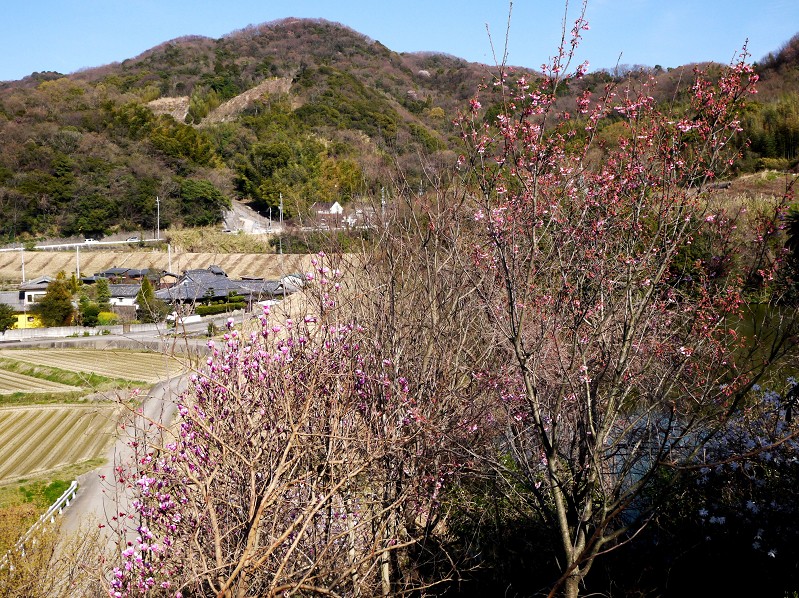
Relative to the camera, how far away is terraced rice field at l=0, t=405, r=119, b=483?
57.8 ft

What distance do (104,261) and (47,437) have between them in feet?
109

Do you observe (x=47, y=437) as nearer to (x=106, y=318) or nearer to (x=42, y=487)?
(x=42, y=487)

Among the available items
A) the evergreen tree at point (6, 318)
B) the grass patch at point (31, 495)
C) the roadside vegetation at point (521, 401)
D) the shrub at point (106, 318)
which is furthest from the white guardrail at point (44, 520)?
the evergreen tree at point (6, 318)

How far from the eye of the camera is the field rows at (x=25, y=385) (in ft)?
81.9

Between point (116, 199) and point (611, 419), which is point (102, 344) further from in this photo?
point (611, 419)

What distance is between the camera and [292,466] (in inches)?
152

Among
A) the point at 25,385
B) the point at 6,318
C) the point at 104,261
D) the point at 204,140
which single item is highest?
the point at 204,140

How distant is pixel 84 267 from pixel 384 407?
50.9 m

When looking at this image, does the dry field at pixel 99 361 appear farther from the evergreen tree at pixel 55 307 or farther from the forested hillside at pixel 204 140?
the forested hillside at pixel 204 140

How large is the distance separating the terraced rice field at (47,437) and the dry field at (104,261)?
23703 millimetres

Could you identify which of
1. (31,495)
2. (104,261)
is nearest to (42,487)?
(31,495)

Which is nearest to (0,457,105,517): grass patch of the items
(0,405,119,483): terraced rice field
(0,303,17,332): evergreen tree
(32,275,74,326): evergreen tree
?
(0,405,119,483): terraced rice field

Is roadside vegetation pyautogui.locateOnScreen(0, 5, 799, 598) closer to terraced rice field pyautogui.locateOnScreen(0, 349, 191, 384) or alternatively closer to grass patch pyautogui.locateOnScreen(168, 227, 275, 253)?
terraced rice field pyautogui.locateOnScreen(0, 349, 191, 384)

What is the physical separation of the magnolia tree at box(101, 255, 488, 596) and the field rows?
913 inches
